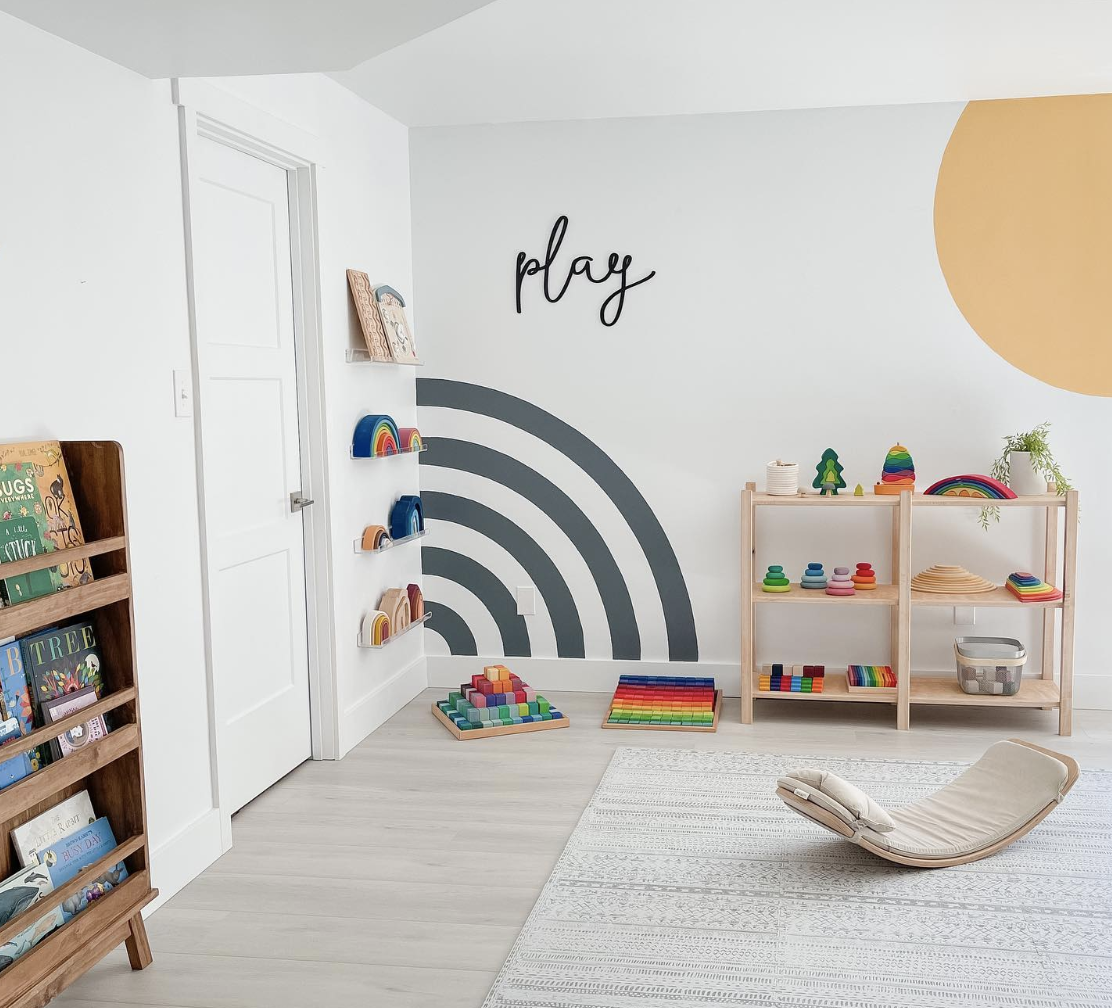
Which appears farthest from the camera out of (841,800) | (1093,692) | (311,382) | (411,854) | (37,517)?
(1093,692)

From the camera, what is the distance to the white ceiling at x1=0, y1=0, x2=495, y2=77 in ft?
6.78

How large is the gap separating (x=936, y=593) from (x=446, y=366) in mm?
2136

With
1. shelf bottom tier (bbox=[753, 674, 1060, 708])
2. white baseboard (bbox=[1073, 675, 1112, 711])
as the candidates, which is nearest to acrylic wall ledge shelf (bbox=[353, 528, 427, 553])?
shelf bottom tier (bbox=[753, 674, 1060, 708])

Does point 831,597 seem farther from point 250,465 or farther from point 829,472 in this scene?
point 250,465

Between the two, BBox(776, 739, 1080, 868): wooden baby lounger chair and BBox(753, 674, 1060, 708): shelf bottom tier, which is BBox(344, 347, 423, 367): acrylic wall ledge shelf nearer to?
BBox(753, 674, 1060, 708): shelf bottom tier

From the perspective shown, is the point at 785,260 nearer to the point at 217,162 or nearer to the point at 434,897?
the point at 217,162

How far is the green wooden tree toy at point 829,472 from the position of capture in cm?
409

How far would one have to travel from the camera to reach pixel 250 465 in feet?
11.1

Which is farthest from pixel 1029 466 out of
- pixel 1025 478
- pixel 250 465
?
pixel 250 465

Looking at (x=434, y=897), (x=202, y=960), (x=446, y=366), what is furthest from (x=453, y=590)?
(x=202, y=960)

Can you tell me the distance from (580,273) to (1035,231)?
1.73m

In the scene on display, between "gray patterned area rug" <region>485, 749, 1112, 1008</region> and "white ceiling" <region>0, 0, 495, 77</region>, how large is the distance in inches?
76.6

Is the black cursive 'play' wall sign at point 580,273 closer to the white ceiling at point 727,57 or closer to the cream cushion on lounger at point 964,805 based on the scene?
the white ceiling at point 727,57

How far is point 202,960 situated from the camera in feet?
8.03
